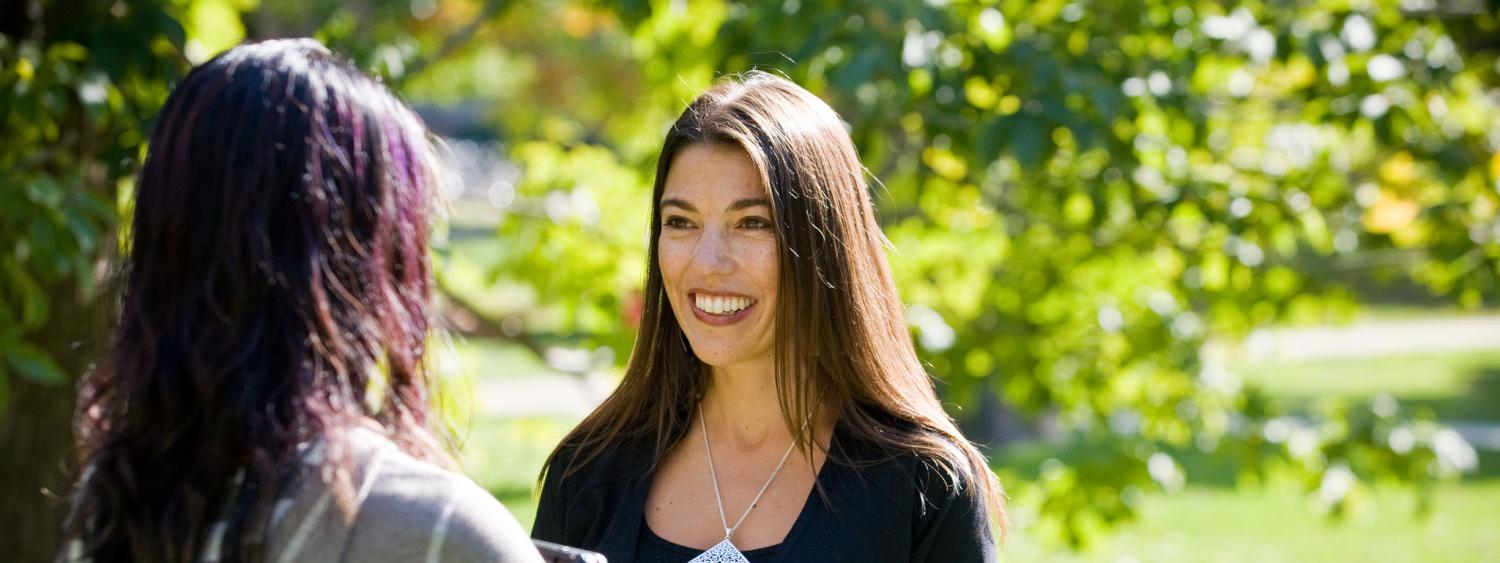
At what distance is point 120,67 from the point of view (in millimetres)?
3361

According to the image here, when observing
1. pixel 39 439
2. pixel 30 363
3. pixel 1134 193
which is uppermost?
pixel 1134 193

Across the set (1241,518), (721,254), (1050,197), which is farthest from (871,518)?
(1241,518)

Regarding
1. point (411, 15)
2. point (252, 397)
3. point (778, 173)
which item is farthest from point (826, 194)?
point (411, 15)

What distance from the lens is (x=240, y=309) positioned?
1402 mm

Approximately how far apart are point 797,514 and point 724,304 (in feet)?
1.21

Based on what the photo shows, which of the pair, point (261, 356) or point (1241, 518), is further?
point (1241, 518)

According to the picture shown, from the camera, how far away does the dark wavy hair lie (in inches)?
54.3

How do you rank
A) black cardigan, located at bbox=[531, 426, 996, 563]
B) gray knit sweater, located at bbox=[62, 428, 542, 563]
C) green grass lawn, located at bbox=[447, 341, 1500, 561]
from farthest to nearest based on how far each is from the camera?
1. green grass lawn, located at bbox=[447, 341, 1500, 561]
2. black cardigan, located at bbox=[531, 426, 996, 563]
3. gray knit sweater, located at bbox=[62, 428, 542, 563]

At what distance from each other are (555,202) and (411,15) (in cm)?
695

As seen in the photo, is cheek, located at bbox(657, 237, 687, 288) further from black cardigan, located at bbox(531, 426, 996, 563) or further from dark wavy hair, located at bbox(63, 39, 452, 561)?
dark wavy hair, located at bbox(63, 39, 452, 561)

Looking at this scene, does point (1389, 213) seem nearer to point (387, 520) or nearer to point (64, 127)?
point (64, 127)

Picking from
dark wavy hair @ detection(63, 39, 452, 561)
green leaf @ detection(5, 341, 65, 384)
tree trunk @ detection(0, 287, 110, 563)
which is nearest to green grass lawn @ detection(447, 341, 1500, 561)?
tree trunk @ detection(0, 287, 110, 563)

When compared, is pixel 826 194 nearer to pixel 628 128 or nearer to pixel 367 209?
pixel 367 209

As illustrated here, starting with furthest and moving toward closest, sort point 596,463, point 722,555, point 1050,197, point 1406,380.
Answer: point 1406,380, point 1050,197, point 596,463, point 722,555
